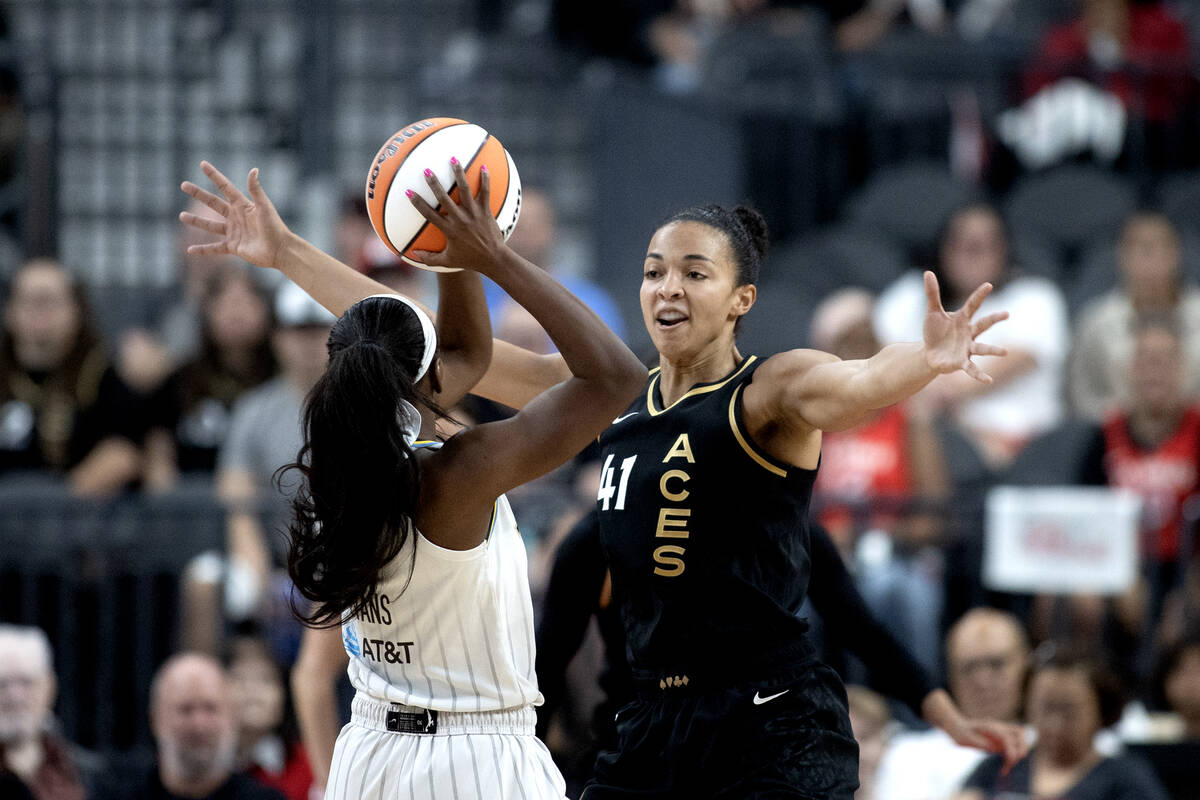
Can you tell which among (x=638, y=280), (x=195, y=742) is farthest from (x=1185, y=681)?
(x=638, y=280)

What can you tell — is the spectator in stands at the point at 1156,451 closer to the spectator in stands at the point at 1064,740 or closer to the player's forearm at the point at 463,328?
the spectator in stands at the point at 1064,740

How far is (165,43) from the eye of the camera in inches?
479

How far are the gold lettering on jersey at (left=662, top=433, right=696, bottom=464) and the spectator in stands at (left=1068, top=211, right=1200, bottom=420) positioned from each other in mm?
5064

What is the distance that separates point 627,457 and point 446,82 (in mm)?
7275

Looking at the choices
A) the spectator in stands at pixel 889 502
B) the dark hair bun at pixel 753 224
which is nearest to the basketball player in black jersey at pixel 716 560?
the dark hair bun at pixel 753 224

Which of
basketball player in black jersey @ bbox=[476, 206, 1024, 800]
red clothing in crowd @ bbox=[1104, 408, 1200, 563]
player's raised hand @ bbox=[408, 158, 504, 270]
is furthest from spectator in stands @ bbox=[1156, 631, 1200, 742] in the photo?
player's raised hand @ bbox=[408, 158, 504, 270]

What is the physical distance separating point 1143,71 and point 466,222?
28.0 ft

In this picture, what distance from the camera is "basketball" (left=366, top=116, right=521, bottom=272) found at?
425cm

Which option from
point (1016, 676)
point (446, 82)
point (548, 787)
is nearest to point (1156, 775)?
point (1016, 676)

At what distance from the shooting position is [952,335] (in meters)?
4.05

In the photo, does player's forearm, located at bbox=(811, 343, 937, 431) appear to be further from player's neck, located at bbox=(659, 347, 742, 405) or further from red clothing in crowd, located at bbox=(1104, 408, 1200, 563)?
red clothing in crowd, located at bbox=(1104, 408, 1200, 563)

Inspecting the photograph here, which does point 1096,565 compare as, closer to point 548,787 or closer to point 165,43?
point 548,787

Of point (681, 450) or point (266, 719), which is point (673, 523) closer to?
point (681, 450)

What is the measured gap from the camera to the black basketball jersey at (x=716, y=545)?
449cm
